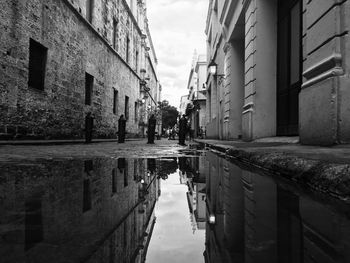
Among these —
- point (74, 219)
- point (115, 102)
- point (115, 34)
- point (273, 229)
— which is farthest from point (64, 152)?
point (115, 34)

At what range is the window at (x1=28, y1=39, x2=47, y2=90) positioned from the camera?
1062cm

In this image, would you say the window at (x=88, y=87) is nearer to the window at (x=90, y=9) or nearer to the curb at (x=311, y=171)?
the window at (x=90, y=9)

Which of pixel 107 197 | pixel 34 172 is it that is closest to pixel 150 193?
pixel 107 197

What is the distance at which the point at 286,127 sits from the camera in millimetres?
7859

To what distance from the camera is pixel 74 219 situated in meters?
1.49

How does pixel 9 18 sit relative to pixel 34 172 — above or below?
above

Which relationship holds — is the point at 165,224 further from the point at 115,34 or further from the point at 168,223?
the point at 115,34

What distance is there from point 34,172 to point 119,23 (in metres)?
20.4

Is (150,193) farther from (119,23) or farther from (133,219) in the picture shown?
(119,23)

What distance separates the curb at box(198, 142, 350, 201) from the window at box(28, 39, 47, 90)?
911 centimetres

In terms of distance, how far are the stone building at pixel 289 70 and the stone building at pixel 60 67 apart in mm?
6420

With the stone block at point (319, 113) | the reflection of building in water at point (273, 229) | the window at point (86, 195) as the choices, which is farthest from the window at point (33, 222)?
the stone block at point (319, 113)

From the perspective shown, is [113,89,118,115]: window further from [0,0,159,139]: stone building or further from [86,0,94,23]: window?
[86,0,94,23]: window

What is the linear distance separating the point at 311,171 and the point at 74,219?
176cm
